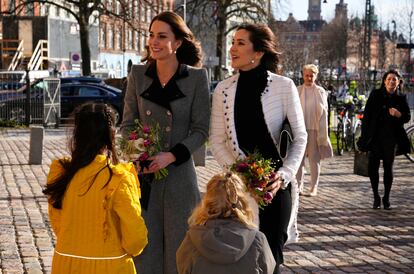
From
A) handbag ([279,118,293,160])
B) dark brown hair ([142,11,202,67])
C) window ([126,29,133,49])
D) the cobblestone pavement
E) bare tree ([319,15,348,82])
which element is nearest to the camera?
handbag ([279,118,293,160])

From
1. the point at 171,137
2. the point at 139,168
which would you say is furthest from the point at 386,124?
the point at 139,168

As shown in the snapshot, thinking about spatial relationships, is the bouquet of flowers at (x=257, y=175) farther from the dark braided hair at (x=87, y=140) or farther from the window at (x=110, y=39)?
the window at (x=110, y=39)

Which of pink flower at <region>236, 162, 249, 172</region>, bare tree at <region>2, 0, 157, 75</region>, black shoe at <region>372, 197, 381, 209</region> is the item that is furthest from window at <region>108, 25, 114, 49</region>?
pink flower at <region>236, 162, 249, 172</region>

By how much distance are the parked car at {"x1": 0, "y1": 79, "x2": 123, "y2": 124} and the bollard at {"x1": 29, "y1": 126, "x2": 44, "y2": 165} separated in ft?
37.2

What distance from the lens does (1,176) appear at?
45.6 ft

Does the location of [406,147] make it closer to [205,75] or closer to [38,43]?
[205,75]

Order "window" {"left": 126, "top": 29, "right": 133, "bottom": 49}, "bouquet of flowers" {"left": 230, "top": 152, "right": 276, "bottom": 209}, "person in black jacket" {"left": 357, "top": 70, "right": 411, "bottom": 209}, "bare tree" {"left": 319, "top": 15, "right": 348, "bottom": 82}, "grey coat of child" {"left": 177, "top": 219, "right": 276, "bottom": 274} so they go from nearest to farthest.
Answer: "grey coat of child" {"left": 177, "top": 219, "right": 276, "bottom": 274} → "bouquet of flowers" {"left": 230, "top": 152, "right": 276, "bottom": 209} → "person in black jacket" {"left": 357, "top": 70, "right": 411, "bottom": 209} → "bare tree" {"left": 319, "top": 15, "right": 348, "bottom": 82} → "window" {"left": 126, "top": 29, "right": 133, "bottom": 49}

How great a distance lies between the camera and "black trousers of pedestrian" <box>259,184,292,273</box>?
15.1 feet

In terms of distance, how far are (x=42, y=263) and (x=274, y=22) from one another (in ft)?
152

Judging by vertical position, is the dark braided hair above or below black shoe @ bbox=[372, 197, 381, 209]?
above

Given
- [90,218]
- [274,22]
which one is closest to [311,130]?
[90,218]

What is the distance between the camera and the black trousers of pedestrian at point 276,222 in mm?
4602

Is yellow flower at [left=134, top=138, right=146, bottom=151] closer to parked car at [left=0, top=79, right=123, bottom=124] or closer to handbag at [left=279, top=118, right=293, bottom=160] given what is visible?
handbag at [left=279, top=118, right=293, bottom=160]

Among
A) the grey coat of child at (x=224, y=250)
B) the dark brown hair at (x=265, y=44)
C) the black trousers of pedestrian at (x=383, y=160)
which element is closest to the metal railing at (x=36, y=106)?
the black trousers of pedestrian at (x=383, y=160)
